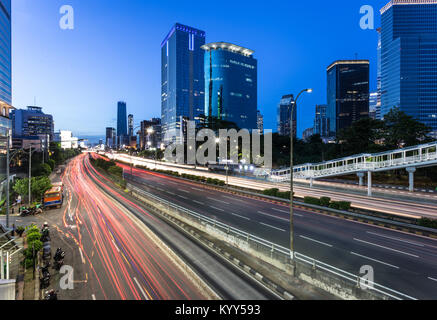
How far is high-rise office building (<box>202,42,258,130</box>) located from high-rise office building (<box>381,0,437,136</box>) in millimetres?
96611

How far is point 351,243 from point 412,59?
17091 cm

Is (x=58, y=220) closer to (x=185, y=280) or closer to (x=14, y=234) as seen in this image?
(x=14, y=234)

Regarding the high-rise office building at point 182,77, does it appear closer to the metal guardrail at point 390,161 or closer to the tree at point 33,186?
the tree at point 33,186

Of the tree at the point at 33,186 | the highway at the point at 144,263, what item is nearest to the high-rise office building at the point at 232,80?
the tree at the point at 33,186

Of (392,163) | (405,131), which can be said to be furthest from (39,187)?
(405,131)

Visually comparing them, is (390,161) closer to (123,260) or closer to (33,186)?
(123,260)

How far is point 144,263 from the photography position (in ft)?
44.4

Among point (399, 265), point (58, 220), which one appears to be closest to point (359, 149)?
point (399, 265)

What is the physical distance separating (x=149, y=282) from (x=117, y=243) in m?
6.51

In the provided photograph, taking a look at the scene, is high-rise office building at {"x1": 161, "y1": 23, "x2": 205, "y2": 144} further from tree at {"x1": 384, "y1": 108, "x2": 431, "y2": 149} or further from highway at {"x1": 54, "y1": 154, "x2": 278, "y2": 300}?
highway at {"x1": 54, "y1": 154, "x2": 278, "y2": 300}

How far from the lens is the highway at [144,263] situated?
10617 mm

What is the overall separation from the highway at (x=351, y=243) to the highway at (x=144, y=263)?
18.4 feet

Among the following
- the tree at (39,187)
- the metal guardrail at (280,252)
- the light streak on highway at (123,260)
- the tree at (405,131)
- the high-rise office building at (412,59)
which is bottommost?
the light streak on highway at (123,260)

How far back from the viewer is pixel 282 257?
11789 millimetres
